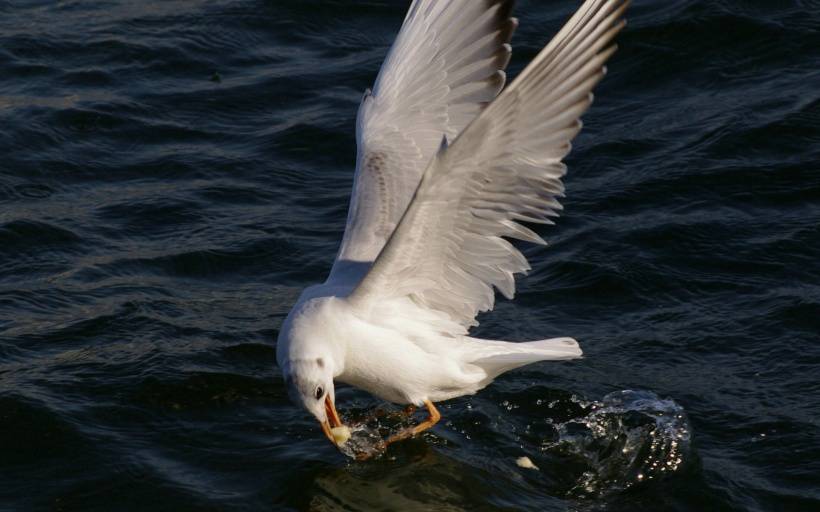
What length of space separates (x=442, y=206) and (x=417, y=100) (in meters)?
1.63

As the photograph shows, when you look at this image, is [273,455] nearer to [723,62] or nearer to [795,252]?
[795,252]

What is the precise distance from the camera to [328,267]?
827cm

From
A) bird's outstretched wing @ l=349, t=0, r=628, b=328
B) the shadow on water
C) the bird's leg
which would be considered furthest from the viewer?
the bird's leg

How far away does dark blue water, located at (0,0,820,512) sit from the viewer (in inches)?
239

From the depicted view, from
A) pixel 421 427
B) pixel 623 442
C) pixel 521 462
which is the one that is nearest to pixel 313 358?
pixel 421 427

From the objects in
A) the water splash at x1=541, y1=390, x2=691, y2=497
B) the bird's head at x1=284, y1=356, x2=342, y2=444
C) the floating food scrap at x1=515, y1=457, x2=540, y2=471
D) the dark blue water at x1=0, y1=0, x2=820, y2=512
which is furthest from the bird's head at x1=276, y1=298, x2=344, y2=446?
the water splash at x1=541, y1=390, x2=691, y2=497

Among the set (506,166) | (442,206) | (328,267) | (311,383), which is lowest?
(328,267)

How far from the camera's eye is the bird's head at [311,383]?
5.73 metres

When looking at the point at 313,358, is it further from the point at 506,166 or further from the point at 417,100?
the point at 417,100

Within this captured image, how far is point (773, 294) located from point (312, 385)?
126 inches

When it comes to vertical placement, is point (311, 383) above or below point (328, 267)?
above

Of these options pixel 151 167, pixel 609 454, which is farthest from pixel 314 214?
pixel 609 454

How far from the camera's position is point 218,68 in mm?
11219

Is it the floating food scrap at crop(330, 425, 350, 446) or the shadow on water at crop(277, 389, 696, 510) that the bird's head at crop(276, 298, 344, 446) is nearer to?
the floating food scrap at crop(330, 425, 350, 446)
